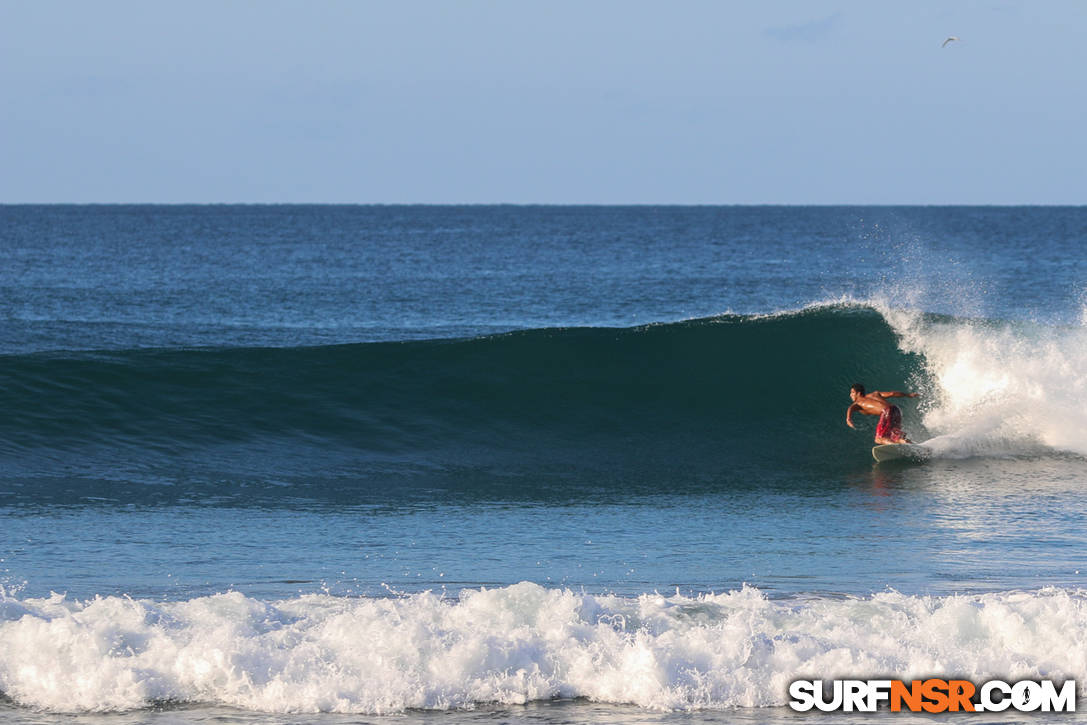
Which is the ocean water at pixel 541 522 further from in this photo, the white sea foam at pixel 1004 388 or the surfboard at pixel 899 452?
the surfboard at pixel 899 452

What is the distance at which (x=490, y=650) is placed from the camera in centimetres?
644

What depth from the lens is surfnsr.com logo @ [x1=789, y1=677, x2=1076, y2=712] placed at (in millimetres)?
6070

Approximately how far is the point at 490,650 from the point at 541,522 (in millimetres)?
4072

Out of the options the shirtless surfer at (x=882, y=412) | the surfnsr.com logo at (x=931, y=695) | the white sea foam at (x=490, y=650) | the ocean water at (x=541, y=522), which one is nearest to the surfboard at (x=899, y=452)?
the shirtless surfer at (x=882, y=412)

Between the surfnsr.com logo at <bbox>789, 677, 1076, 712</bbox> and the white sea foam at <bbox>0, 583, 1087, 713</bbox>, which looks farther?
the white sea foam at <bbox>0, 583, 1087, 713</bbox>

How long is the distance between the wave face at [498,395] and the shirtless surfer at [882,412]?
23.6 inches

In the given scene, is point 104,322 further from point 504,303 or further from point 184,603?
point 184,603

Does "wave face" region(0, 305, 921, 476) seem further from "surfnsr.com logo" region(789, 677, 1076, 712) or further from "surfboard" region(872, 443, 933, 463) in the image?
"surfnsr.com logo" region(789, 677, 1076, 712)

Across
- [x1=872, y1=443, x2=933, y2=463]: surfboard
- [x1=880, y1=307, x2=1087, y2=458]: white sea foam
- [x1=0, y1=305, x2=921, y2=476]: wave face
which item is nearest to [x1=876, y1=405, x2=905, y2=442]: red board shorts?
[x1=872, y1=443, x2=933, y2=463]: surfboard

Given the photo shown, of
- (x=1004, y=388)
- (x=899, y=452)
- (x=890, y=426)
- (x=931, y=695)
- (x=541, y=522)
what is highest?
(x=1004, y=388)

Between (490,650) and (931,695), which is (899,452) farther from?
(490,650)

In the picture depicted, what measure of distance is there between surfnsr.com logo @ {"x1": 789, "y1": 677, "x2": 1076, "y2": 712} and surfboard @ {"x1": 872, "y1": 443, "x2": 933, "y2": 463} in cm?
714

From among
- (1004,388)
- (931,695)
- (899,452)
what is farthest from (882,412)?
(931,695)

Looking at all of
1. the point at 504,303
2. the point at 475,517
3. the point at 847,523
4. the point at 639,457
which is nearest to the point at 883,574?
the point at 847,523
